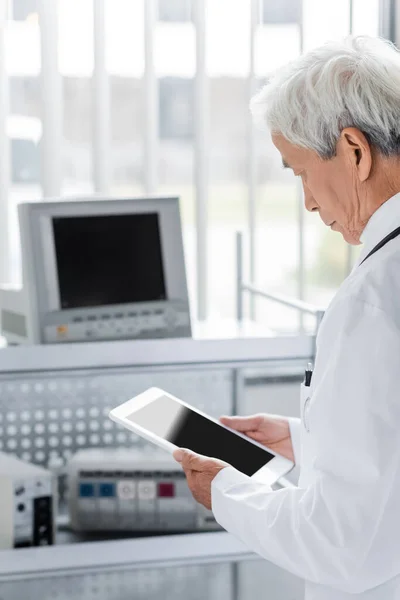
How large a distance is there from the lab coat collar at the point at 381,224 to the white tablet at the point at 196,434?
0.45 meters

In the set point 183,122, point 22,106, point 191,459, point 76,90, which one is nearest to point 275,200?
point 183,122

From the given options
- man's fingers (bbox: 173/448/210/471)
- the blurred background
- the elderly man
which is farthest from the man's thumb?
the blurred background

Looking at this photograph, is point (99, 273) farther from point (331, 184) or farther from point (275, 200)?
point (275, 200)

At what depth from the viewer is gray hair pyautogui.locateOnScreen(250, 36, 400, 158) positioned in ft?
3.27

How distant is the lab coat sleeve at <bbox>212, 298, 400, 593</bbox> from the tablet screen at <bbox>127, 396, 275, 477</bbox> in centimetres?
32

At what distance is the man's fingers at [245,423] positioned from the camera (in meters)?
1.48

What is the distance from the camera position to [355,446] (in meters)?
0.96

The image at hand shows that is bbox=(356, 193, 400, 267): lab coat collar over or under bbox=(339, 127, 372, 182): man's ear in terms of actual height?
under

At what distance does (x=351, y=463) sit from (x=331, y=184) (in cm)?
35

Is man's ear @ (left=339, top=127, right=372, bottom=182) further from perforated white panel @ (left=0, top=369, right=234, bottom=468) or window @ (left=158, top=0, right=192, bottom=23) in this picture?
window @ (left=158, top=0, right=192, bottom=23)

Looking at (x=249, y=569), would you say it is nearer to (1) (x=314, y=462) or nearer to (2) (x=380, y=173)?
(1) (x=314, y=462)

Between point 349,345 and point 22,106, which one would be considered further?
point 22,106

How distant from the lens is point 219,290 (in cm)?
295

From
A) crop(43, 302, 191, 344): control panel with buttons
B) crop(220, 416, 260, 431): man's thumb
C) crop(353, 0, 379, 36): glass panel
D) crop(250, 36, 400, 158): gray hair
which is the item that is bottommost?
crop(220, 416, 260, 431): man's thumb
